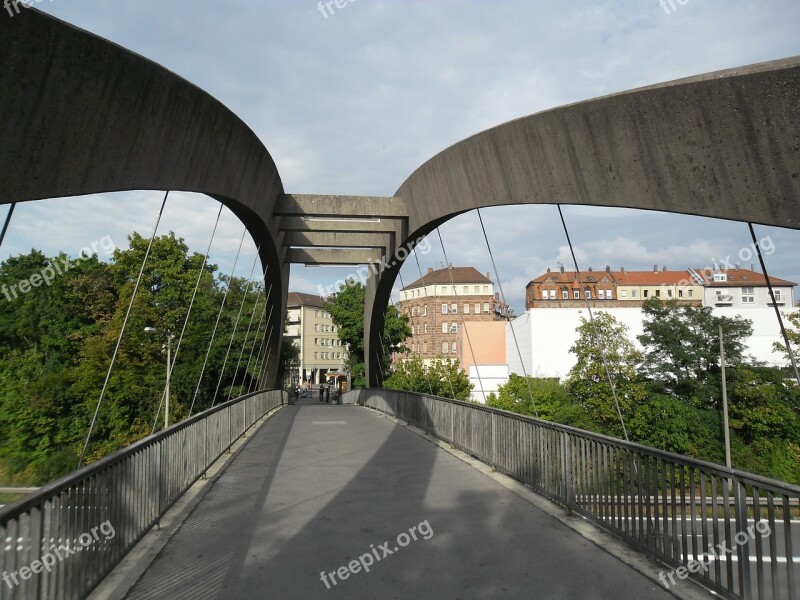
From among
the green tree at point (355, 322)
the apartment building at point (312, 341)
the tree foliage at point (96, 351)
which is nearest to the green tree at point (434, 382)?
the tree foliage at point (96, 351)

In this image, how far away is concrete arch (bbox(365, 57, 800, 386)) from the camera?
415 centimetres

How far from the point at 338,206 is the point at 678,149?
11.2 meters

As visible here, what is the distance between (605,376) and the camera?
1655 inches

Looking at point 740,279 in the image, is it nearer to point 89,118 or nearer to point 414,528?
point 414,528

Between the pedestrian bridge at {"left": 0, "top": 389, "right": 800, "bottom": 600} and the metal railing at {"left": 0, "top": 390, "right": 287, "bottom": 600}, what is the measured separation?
12 millimetres

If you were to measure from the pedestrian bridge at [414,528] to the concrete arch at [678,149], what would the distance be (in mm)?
1895

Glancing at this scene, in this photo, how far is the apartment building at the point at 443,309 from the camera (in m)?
79.7

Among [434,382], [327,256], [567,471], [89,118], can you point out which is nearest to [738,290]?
[434,382]

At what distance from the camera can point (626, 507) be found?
467 centimetres

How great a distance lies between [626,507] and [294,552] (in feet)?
7.81

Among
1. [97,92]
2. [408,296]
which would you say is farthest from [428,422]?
[408,296]

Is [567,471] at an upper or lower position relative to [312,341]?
lower

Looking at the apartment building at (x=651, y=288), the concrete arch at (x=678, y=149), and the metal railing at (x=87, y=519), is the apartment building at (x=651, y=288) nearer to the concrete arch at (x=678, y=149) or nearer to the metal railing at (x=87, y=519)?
the concrete arch at (x=678, y=149)

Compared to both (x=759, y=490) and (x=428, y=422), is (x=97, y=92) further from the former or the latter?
(x=428, y=422)
